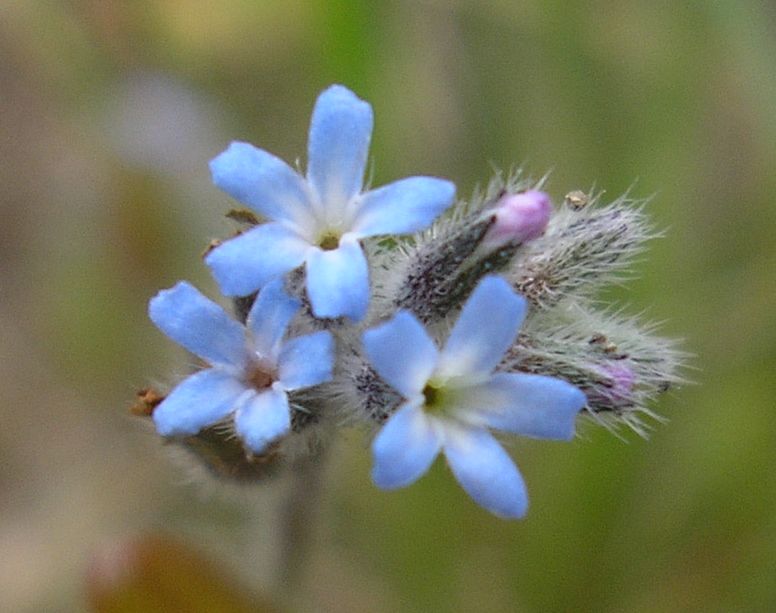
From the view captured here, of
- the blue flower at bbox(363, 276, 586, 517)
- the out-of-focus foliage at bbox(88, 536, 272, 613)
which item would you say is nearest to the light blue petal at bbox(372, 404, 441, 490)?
the blue flower at bbox(363, 276, 586, 517)

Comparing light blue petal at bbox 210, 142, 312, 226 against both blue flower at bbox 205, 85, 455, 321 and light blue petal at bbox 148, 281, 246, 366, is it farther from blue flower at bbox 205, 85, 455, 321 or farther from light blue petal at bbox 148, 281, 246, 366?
light blue petal at bbox 148, 281, 246, 366

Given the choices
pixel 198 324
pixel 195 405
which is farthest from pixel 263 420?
pixel 198 324

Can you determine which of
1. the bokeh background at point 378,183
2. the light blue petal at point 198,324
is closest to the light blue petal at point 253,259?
the light blue petal at point 198,324

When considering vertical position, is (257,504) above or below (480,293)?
below

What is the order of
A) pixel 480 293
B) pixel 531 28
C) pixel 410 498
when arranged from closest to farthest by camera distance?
pixel 480 293 < pixel 410 498 < pixel 531 28

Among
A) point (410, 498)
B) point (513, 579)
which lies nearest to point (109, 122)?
point (410, 498)

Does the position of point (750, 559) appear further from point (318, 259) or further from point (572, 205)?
point (318, 259)

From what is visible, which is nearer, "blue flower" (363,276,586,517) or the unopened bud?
"blue flower" (363,276,586,517)

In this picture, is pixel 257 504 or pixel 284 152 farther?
pixel 284 152
